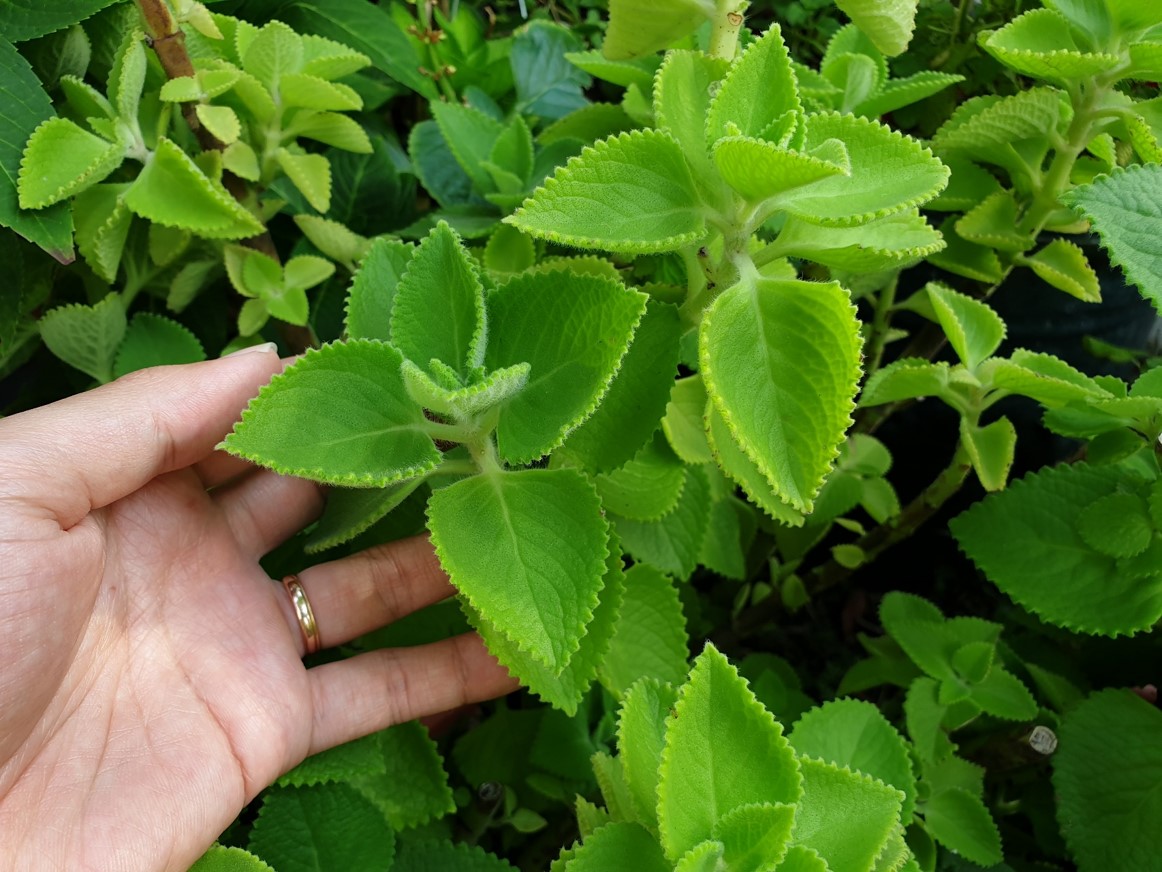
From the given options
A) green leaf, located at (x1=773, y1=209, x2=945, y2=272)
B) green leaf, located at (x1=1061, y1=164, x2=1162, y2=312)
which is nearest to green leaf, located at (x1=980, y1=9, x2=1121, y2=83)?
green leaf, located at (x1=1061, y1=164, x2=1162, y2=312)

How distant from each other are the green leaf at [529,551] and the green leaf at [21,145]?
409 millimetres

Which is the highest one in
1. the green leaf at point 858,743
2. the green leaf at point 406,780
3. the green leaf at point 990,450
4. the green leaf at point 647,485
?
the green leaf at point 647,485

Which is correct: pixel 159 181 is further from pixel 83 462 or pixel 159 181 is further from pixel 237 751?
pixel 237 751

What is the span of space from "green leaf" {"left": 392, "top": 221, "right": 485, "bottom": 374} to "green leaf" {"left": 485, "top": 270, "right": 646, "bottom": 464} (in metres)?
0.02

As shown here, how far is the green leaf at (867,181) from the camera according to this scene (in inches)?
23.1

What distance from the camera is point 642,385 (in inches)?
27.3

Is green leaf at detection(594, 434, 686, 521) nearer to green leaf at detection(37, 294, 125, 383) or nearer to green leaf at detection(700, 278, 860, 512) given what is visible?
green leaf at detection(700, 278, 860, 512)

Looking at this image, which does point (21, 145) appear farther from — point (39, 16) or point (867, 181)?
point (867, 181)

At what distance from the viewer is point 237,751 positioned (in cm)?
76

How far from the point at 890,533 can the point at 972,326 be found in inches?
11.5

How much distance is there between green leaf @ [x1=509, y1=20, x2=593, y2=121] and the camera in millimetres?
1217

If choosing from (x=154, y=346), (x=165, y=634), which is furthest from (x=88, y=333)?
(x=165, y=634)

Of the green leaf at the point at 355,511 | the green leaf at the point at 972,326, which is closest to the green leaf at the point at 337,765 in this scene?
the green leaf at the point at 355,511

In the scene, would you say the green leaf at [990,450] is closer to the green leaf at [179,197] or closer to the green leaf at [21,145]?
the green leaf at [179,197]
